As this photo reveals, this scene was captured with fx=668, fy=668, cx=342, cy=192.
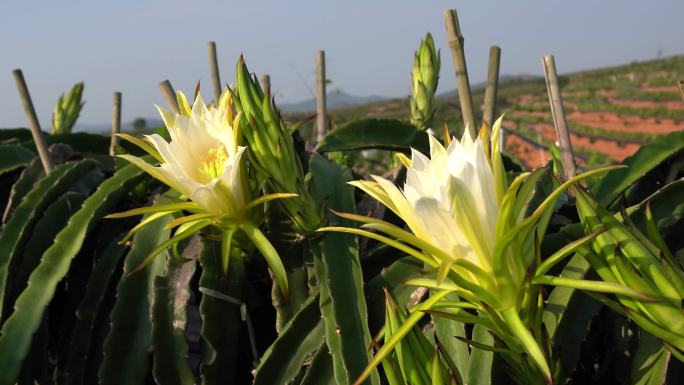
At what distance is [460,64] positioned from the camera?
81 cm

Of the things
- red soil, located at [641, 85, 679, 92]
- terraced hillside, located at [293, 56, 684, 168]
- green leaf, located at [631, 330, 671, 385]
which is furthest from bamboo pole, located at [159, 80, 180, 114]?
red soil, located at [641, 85, 679, 92]

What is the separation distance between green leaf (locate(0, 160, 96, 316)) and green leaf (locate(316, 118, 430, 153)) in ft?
1.57

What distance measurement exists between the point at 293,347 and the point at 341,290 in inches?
3.5

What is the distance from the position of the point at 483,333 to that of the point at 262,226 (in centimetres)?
34

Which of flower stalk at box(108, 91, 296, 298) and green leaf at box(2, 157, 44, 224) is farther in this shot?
green leaf at box(2, 157, 44, 224)

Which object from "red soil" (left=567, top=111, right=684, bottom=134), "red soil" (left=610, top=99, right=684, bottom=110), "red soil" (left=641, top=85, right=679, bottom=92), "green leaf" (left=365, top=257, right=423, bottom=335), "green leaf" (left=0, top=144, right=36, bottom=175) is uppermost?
"green leaf" (left=0, top=144, right=36, bottom=175)

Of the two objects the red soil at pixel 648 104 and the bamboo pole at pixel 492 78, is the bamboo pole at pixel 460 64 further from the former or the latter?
the red soil at pixel 648 104

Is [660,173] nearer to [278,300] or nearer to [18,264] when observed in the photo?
[278,300]

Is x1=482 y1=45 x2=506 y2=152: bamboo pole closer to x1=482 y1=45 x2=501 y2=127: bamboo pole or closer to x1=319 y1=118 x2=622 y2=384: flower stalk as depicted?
x1=482 y1=45 x2=501 y2=127: bamboo pole

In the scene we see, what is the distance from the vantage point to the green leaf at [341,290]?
2.21 ft

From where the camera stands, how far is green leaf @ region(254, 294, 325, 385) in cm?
74

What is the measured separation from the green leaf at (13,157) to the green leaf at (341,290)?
0.71 meters

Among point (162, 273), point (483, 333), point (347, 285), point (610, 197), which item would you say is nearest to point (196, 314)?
point (162, 273)

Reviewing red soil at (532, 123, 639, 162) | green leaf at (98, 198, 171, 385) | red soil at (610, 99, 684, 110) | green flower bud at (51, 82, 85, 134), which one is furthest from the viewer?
red soil at (610, 99, 684, 110)
